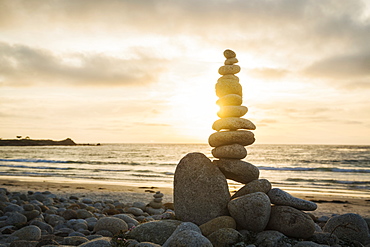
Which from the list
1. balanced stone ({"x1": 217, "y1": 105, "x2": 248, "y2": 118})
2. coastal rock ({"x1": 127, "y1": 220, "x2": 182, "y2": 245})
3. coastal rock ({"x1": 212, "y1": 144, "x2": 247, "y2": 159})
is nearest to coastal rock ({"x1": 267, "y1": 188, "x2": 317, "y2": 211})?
coastal rock ({"x1": 212, "y1": 144, "x2": 247, "y2": 159})

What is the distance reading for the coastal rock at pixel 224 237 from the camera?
6540 millimetres

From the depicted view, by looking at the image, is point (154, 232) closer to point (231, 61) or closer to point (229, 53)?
point (231, 61)

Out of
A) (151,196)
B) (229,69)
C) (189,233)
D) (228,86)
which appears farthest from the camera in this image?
(151,196)

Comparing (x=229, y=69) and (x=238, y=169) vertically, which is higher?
(x=229, y=69)

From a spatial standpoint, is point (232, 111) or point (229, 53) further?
point (229, 53)

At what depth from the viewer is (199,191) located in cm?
794

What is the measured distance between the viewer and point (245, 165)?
8.38 m

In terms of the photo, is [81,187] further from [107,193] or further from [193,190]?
[193,190]

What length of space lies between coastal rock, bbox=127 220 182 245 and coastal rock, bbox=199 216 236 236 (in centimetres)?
72

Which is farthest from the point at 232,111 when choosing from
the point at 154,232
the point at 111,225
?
the point at 111,225

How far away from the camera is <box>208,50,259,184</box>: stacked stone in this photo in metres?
8.41

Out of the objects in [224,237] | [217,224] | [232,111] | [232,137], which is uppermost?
[232,111]

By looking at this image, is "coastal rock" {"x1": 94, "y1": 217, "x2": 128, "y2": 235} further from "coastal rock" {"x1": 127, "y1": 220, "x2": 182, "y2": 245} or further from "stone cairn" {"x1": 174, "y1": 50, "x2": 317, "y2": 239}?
"stone cairn" {"x1": 174, "y1": 50, "x2": 317, "y2": 239}

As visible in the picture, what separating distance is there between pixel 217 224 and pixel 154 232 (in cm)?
140
